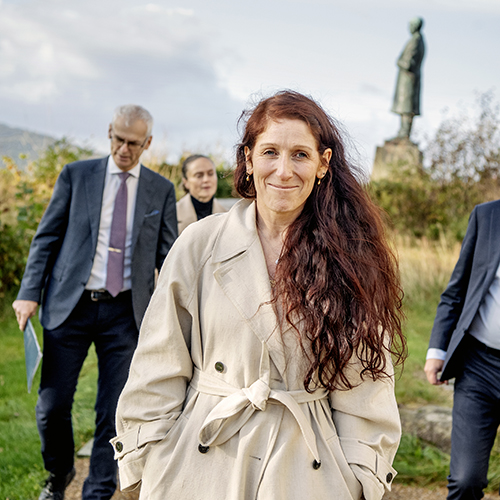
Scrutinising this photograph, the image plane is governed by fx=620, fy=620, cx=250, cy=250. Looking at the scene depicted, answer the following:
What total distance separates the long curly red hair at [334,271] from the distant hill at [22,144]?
895cm

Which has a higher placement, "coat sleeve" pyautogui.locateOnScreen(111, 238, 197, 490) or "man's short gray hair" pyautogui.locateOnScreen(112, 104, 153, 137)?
"man's short gray hair" pyautogui.locateOnScreen(112, 104, 153, 137)

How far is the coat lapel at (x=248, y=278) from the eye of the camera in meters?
2.13

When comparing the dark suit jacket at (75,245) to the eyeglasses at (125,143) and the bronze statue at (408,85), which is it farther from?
the bronze statue at (408,85)

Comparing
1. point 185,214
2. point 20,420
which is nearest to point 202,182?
point 185,214

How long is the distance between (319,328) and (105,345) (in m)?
2.04

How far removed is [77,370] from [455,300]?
2240mm

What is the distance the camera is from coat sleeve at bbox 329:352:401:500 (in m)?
2.10

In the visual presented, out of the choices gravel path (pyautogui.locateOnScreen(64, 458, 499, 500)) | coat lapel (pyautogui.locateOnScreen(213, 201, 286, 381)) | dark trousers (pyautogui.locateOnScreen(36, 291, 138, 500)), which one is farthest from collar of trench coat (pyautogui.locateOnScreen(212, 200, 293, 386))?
gravel path (pyautogui.locateOnScreen(64, 458, 499, 500))

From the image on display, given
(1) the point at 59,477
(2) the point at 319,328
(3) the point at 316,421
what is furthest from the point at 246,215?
(1) the point at 59,477

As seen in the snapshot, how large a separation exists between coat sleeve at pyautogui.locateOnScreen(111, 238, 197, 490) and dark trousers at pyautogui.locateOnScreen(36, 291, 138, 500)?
1502mm

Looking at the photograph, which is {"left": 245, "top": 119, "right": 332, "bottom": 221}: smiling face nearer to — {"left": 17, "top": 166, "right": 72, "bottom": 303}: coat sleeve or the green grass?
{"left": 17, "top": 166, "right": 72, "bottom": 303}: coat sleeve

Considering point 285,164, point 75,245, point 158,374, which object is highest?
point 285,164

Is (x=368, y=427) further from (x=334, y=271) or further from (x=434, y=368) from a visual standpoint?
(x=434, y=368)

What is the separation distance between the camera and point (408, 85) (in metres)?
18.0
